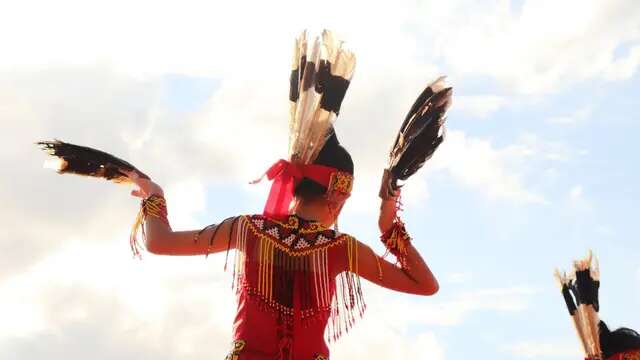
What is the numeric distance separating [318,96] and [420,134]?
0.69 metres

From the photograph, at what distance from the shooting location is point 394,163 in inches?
251

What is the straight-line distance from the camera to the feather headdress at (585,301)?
1061cm

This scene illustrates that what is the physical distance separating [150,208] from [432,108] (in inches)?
74.0

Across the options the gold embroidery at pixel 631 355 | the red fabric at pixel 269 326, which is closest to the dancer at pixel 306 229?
the red fabric at pixel 269 326

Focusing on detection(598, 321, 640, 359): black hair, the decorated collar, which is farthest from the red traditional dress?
detection(598, 321, 640, 359): black hair

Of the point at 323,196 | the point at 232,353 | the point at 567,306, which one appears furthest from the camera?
the point at 567,306

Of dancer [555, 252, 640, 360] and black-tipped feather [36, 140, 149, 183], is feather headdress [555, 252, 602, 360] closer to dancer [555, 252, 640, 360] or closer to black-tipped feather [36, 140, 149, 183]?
dancer [555, 252, 640, 360]

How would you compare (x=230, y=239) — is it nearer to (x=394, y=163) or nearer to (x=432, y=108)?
(x=394, y=163)

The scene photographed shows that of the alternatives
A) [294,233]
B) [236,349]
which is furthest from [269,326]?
[294,233]

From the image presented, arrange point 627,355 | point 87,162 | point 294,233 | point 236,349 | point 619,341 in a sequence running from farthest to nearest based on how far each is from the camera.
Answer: point 619,341
point 627,355
point 87,162
point 294,233
point 236,349

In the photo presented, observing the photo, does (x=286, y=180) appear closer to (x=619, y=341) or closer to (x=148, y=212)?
(x=148, y=212)

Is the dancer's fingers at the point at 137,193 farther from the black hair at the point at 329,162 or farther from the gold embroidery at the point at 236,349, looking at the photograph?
the gold embroidery at the point at 236,349

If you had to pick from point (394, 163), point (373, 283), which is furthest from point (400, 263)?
point (394, 163)

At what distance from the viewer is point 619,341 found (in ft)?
34.3
